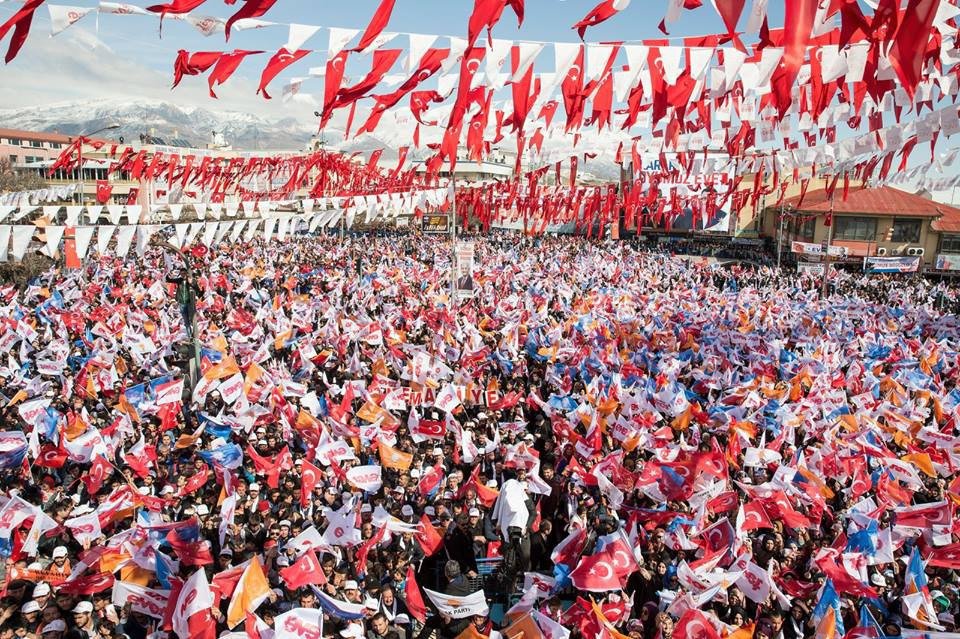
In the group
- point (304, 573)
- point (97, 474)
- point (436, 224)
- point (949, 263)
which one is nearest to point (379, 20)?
point (304, 573)

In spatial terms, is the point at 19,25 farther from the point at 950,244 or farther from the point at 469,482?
the point at 950,244

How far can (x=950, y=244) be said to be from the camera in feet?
128

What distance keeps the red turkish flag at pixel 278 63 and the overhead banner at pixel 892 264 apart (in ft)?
107

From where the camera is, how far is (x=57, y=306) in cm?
1716

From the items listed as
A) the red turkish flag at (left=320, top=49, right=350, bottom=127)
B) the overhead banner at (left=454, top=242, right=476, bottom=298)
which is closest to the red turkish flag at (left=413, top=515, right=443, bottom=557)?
the red turkish flag at (left=320, top=49, right=350, bottom=127)

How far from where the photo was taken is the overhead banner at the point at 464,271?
18.4 metres

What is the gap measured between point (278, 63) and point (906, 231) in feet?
147

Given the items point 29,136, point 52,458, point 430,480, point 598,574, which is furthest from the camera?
point 29,136

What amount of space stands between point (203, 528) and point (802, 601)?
6.55m

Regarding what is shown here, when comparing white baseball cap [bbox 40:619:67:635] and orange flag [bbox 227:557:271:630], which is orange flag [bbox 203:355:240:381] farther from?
orange flag [bbox 227:557:271:630]

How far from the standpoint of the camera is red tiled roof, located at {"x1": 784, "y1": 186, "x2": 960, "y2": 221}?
39344mm

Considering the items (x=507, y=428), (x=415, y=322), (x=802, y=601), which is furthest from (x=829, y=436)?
(x=415, y=322)

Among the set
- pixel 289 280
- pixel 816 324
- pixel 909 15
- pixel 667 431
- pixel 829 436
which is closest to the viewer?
pixel 909 15

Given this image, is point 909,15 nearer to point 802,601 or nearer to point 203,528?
point 802,601
